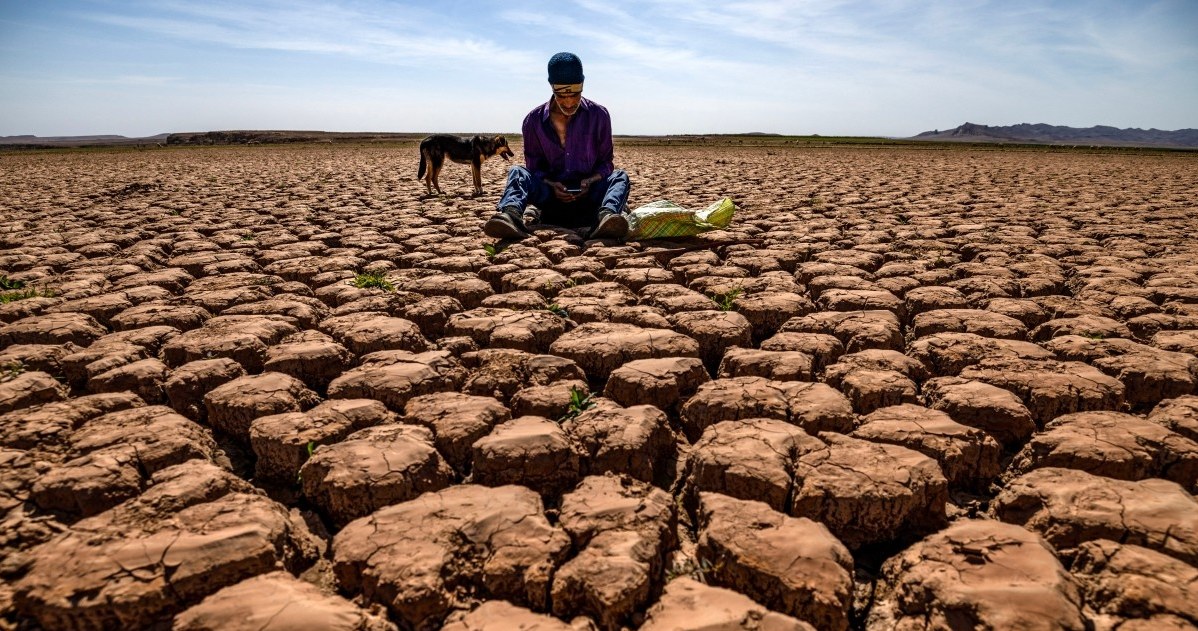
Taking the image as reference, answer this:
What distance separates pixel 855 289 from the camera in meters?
2.68

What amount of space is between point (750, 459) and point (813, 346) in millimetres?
772

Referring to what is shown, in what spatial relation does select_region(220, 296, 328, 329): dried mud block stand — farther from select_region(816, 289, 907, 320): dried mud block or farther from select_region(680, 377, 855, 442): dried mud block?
select_region(816, 289, 907, 320): dried mud block

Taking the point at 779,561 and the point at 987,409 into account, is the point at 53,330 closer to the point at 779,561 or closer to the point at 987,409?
the point at 779,561

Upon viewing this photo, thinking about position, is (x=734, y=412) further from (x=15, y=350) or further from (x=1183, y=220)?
(x=1183, y=220)

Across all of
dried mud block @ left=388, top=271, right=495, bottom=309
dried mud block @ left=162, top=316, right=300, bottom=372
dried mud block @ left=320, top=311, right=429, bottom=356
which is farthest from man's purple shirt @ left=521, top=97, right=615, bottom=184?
dried mud block @ left=162, top=316, right=300, bottom=372

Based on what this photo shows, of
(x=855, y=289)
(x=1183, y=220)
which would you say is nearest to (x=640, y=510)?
(x=855, y=289)

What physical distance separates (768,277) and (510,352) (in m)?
1.42

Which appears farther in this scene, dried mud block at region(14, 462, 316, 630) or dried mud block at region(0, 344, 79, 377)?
dried mud block at region(0, 344, 79, 377)

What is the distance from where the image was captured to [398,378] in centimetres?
180

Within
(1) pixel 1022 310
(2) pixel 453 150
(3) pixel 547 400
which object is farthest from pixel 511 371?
(2) pixel 453 150

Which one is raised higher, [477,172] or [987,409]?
[477,172]

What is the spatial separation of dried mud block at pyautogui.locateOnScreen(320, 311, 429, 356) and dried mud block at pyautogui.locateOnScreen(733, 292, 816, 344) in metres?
1.19

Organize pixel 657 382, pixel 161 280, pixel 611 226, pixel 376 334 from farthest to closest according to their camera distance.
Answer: pixel 611 226 → pixel 161 280 → pixel 376 334 → pixel 657 382

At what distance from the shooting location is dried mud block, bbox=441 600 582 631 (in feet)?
3.30
